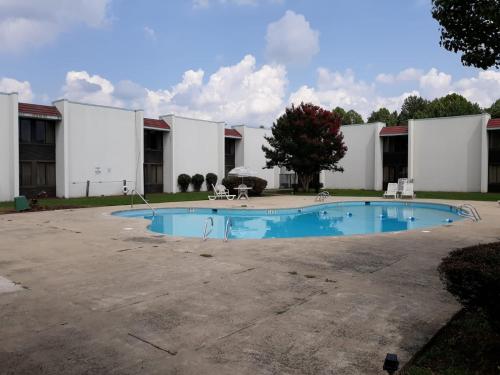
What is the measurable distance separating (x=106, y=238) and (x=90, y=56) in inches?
570

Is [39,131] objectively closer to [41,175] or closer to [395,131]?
[41,175]

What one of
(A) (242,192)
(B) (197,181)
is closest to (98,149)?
(B) (197,181)

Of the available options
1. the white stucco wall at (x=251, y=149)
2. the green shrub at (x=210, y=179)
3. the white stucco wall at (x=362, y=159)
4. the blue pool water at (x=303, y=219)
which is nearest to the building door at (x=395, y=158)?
the white stucco wall at (x=362, y=159)

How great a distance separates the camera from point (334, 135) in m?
29.0

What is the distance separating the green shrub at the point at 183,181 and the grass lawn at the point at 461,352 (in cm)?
2806

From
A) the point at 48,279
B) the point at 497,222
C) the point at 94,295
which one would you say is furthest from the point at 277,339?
the point at 497,222

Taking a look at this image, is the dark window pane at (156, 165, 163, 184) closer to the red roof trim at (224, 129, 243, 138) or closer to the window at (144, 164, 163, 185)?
the window at (144, 164, 163, 185)

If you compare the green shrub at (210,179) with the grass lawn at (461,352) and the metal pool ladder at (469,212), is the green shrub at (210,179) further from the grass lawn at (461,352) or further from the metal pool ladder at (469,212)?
the grass lawn at (461,352)

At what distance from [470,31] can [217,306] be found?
4667 mm

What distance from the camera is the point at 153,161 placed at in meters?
31.0

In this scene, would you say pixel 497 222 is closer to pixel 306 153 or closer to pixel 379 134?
pixel 306 153

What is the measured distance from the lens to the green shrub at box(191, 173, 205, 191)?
32406mm

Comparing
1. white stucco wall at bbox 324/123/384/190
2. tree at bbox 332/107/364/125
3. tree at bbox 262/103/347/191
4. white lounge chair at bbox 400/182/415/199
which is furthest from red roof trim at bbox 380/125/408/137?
tree at bbox 332/107/364/125

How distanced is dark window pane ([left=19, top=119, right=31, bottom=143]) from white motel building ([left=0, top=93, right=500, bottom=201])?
0.19ft
